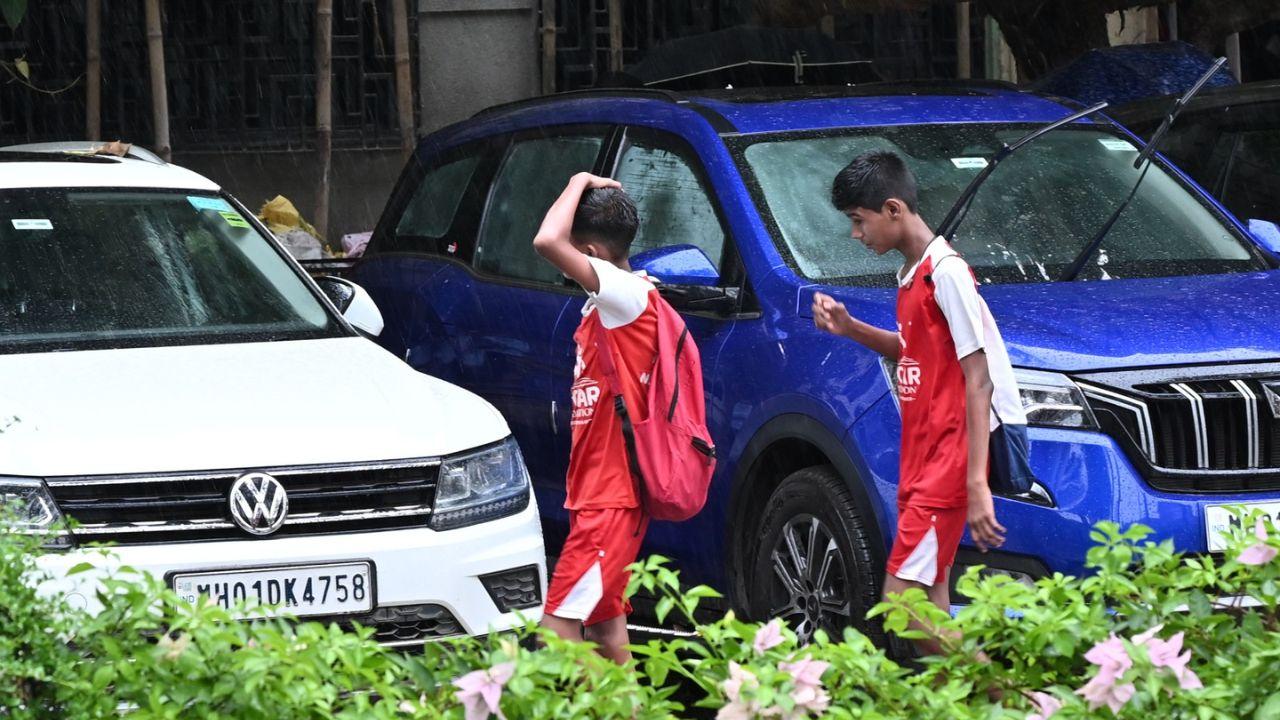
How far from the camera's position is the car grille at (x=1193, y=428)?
493 cm

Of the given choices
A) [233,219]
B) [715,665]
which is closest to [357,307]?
[233,219]

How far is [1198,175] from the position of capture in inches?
343

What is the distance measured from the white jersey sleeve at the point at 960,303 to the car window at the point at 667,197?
1786 millimetres

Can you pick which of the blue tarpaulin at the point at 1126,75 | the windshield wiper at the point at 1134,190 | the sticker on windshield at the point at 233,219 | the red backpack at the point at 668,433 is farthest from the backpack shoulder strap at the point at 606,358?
the blue tarpaulin at the point at 1126,75

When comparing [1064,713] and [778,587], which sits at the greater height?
[1064,713]

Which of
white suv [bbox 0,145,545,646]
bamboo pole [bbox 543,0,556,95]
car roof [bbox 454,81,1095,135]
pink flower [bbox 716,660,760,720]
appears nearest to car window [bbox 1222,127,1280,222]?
car roof [bbox 454,81,1095,135]

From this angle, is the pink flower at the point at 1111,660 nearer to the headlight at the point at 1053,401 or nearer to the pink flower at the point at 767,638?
the pink flower at the point at 767,638

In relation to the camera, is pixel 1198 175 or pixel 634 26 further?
pixel 634 26

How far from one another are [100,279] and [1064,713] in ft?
13.6

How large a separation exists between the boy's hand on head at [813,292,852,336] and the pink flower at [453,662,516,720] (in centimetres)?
207

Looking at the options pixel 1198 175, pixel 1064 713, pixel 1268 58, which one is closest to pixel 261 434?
pixel 1064 713

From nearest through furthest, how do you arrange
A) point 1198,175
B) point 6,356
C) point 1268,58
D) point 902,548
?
point 902,548 → point 6,356 → point 1198,175 → point 1268,58

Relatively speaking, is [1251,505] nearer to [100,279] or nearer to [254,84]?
[100,279]

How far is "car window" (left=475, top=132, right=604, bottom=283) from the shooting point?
714 cm
